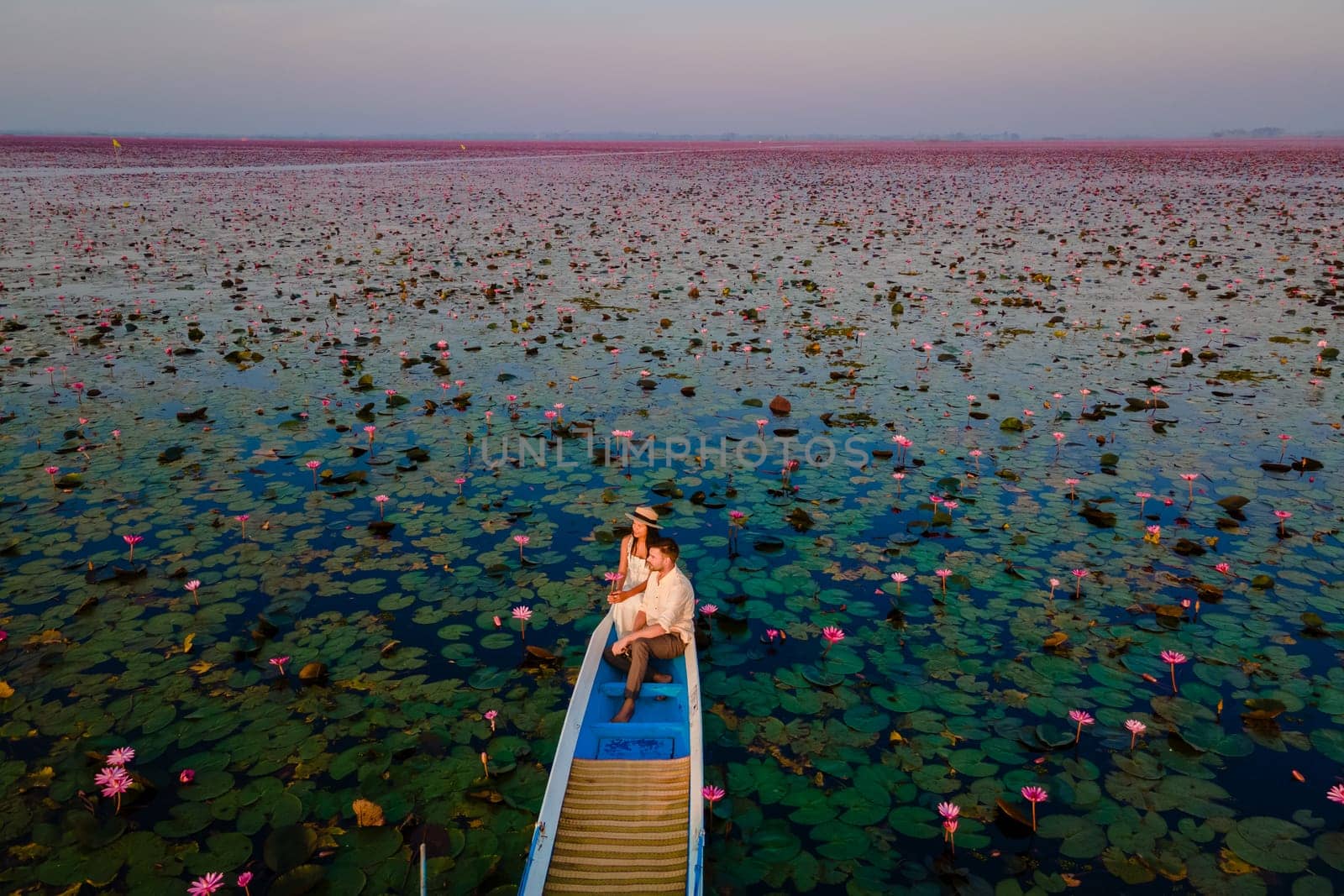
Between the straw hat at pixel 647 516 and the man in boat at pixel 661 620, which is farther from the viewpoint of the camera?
the straw hat at pixel 647 516

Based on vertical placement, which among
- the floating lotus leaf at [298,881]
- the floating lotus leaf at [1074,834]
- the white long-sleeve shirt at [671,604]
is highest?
the white long-sleeve shirt at [671,604]

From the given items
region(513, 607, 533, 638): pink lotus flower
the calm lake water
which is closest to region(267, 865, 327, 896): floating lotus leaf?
the calm lake water

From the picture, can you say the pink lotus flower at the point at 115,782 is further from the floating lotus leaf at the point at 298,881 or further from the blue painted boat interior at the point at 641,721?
the blue painted boat interior at the point at 641,721

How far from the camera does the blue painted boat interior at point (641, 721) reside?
434 centimetres

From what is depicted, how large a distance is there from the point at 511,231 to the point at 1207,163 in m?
68.9

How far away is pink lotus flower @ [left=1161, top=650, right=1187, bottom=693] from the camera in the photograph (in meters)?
4.92

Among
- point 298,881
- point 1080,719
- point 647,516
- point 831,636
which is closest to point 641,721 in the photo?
point 647,516

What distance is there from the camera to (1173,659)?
4.89m

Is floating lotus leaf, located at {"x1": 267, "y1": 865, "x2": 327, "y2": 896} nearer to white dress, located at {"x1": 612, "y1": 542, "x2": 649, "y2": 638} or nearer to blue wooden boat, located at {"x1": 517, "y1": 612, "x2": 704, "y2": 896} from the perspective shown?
blue wooden boat, located at {"x1": 517, "y1": 612, "x2": 704, "y2": 896}

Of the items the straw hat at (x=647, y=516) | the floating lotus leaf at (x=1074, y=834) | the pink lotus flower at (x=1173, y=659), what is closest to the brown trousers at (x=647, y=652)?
the straw hat at (x=647, y=516)

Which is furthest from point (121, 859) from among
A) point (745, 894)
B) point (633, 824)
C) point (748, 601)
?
point (748, 601)

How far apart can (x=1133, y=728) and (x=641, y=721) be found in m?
2.85

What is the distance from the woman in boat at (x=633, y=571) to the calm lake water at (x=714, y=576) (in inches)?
22.2

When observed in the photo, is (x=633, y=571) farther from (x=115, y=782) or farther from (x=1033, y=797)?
(x=115, y=782)
